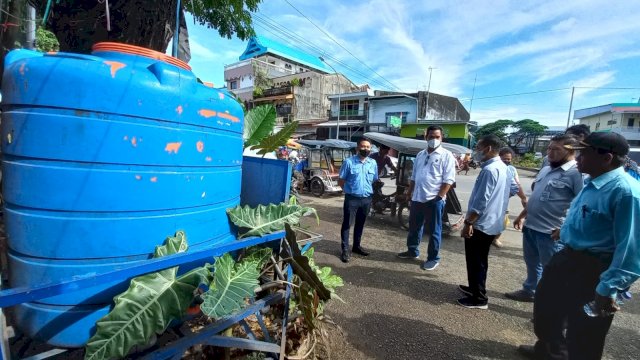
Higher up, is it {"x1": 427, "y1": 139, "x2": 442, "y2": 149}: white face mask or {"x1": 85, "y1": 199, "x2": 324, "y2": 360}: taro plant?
{"x1": 427, "y1": 139, "x2": 442, "y2": 149}: white face mask

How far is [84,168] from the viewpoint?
1204mm

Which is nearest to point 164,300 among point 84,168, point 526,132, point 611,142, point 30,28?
point 84,168

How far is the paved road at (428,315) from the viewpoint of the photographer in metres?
2.64

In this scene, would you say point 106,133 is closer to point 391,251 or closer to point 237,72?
point 391,251

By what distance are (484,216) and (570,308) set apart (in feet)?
3.83

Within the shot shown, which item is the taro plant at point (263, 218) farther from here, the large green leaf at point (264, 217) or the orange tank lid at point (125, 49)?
the orange tank lid at point (125, 49)

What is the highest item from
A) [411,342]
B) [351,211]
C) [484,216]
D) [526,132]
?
[526,132]

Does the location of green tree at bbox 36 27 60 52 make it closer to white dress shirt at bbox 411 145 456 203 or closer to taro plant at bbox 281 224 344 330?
taro plant at bbox 281 224 344 330

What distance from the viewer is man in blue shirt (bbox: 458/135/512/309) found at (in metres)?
3.16

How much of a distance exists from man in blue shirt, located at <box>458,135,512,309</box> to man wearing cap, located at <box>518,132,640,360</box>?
884mm

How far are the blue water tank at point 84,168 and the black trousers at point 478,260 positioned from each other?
3007mm

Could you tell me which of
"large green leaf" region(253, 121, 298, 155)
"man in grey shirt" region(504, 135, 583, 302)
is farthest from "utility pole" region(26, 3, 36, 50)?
"man in grey shirt" region(504, 135, 583, 302)

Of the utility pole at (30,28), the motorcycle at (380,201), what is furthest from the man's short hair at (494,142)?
the utility pole at (30,28)

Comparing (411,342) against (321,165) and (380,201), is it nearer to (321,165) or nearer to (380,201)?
(380,201)
